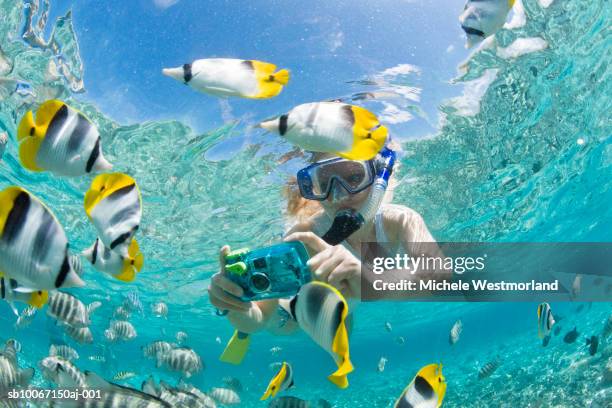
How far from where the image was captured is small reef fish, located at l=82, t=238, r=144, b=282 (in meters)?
2.24

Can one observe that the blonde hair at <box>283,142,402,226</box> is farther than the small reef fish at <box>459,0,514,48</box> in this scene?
Yes

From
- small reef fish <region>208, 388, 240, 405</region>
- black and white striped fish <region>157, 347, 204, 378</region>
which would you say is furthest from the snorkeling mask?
small reef fish <region>208, 388, 240, 405</region>

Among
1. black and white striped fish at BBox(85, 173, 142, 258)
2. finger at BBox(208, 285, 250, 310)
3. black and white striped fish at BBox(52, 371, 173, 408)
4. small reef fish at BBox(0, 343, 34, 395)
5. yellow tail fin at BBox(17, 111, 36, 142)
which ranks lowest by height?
small reef fish at BBox(0, 343, 34, 395)

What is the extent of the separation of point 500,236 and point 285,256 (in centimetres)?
2471

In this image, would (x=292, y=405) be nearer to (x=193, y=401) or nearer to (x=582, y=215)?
(x=193, y=401)

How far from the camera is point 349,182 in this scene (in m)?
4.89

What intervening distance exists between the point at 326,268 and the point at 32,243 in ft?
6.86

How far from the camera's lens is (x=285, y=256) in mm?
3232

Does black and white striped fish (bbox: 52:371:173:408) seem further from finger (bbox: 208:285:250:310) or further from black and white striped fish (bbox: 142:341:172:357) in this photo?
black and white striped fish (bbox: 142:341:172:357)

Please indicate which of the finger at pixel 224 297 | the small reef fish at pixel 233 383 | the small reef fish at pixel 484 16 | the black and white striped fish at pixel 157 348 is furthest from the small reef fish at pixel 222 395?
the small reef fish at pixel 484 16

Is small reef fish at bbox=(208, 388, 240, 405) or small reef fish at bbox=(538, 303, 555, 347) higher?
small reef fish at bbox=(538, 303, 555, 347)

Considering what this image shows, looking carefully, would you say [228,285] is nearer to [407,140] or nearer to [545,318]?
[545,318]

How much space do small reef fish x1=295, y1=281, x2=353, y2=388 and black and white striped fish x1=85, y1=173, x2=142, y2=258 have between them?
93cm

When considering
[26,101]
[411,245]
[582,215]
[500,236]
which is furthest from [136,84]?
[582,215]
